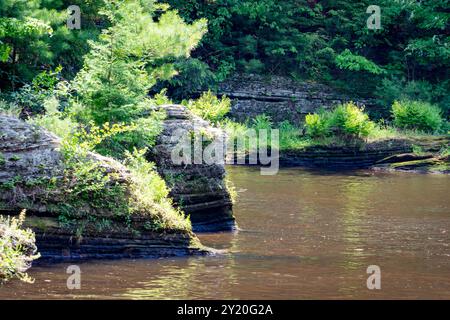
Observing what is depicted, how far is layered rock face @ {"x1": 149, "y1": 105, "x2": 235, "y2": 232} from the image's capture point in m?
16.1

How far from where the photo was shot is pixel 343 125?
93.8ft

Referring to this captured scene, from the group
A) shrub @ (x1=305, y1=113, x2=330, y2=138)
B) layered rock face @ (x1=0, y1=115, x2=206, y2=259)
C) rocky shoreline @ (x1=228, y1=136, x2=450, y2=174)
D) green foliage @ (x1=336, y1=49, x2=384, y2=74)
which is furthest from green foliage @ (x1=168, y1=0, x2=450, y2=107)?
layered rock face @ (x1=0, y1=115, x2=206, y2=259)

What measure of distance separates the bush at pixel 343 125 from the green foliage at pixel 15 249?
17878 mm

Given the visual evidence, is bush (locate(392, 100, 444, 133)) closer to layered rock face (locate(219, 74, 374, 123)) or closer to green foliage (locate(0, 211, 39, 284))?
layered rock face (locate(219, 74, 374, 123))

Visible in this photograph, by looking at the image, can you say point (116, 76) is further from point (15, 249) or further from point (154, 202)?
point (15, 249)

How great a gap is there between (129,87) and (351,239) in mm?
5193

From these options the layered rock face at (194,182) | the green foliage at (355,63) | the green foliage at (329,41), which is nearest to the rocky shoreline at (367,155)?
the green foliage at (329,41)

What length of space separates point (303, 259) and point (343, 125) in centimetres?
1597

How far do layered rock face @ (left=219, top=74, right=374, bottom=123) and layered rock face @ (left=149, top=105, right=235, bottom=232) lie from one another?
17.3m

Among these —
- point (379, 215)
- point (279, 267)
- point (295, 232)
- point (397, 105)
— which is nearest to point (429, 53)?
point (397, 105)

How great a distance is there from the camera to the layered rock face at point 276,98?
34156 mm

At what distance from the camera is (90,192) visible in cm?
1305

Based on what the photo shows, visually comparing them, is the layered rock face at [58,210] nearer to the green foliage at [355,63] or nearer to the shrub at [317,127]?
the shrub at [317,127]
